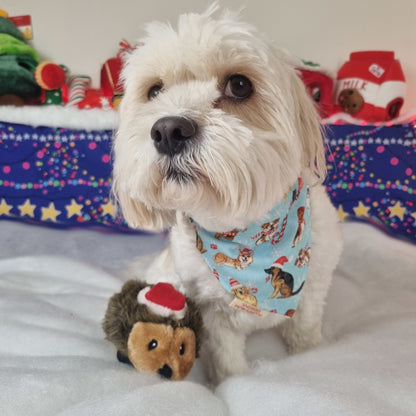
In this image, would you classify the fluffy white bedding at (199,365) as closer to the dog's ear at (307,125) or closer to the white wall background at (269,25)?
the dog's ear at (307,125)

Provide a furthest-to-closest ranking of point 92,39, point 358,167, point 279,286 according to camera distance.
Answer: point 92,39, point 358,167, point 279,286

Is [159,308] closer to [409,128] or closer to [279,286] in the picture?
[279,286]

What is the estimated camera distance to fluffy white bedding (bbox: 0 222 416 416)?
830 mm

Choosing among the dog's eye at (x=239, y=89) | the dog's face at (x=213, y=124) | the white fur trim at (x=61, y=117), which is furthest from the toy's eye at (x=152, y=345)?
the white fur trim at (x=61, y=117)

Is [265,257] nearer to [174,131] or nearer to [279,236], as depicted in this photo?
[279,236]

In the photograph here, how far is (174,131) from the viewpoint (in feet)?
2.43

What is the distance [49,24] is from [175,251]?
6.56ft

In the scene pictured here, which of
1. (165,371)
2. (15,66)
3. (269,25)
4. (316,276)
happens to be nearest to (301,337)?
(316,276)

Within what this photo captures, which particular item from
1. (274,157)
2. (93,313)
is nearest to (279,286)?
(274,157)

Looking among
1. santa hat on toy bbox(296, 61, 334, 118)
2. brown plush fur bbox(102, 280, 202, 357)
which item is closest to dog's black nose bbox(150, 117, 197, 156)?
brown plush fur bbox(102, 280, 202, 357)

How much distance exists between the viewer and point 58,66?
2307mm

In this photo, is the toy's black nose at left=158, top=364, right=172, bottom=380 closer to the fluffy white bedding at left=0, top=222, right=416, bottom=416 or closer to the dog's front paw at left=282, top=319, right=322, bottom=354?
the fluffy white bedding at left=0, top=222, right=416, bottom=416

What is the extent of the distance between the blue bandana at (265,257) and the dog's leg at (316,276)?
0.07m

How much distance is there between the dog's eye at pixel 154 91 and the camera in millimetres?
994
